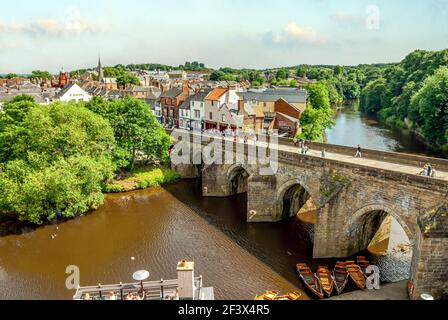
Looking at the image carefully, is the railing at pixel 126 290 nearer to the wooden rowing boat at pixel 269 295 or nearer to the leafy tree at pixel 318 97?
the wooden rowing boat at pixel 269 295

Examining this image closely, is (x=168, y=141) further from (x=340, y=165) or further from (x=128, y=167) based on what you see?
(x=340, y=165)

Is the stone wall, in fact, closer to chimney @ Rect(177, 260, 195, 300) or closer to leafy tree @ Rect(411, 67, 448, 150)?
chimney @ Rect(177, 260, 195, 300)

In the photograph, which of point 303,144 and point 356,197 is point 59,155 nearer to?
point 303,144

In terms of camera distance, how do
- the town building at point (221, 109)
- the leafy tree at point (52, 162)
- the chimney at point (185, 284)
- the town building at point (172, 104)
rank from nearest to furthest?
the chimney at point (185, 284)
the leafy tree at point (52, 162)
the town building at point (221, 109)
the town building at point (172, 104)

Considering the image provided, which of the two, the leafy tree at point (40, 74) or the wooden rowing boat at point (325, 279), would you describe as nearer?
the wooden rowing boat at point (325, 279)

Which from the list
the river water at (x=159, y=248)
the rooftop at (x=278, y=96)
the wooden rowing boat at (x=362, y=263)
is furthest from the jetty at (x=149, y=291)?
the rooftop at (x=278, y=96)

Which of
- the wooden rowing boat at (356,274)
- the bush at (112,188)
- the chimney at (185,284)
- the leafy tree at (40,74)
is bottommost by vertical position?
the wooden rowing boat at (356,274)

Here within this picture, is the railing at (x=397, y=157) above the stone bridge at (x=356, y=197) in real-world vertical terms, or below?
above

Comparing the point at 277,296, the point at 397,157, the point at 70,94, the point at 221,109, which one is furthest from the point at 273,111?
the point at 70,94
